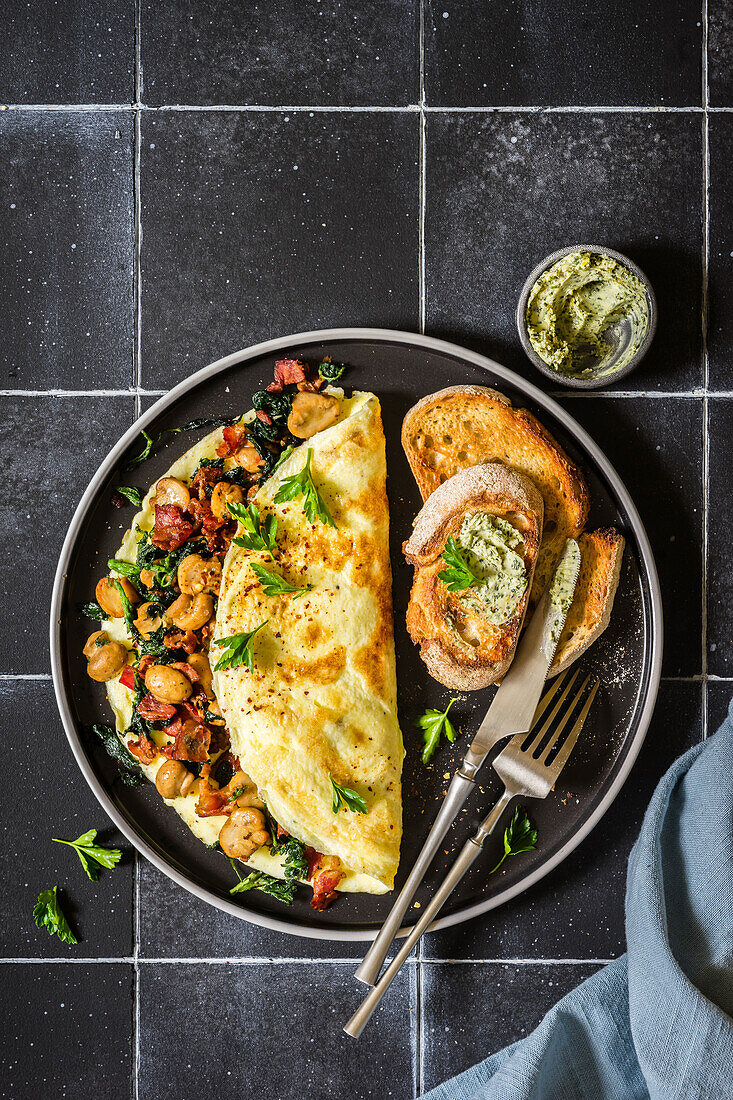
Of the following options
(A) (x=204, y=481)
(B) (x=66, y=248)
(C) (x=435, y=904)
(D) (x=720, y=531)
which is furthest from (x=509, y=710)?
(B) (x=66, y=248)

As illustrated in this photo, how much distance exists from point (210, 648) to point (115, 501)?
573mm

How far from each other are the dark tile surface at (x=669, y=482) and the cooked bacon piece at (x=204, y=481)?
1.15 m

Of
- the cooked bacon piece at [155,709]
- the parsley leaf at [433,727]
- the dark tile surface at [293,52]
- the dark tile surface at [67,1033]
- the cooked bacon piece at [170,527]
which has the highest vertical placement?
the dark tile surface at [293,52]

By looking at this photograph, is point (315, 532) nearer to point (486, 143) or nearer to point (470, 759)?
point (470, 759)

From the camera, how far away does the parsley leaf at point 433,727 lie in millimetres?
2324

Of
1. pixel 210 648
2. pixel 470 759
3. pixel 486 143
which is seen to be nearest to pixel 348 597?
pixel 210 648

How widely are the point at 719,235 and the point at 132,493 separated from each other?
2.10 meters

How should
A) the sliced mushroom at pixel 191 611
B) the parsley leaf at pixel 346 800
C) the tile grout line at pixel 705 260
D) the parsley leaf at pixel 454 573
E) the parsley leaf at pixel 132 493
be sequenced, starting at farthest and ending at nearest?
the tile grout line at pixel 705 260 → the parsley leaf at pixel 132 493 → the sliced mushroom at pixel 191 611 → the parsley leaf at pixel 346 800 → the parsley leaf at pixel 454 573

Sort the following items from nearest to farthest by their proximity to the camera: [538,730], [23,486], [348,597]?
[348,597]
[538,730]
[23,486]

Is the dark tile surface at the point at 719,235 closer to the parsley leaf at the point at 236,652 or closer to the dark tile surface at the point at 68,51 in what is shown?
the parsley leaf at the point at 236,652

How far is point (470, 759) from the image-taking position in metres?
2.26

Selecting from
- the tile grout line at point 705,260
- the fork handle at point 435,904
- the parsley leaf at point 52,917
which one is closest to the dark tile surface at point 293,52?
the tile grout line at point 705,260

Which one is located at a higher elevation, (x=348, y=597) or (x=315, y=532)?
(x=315, y=532)

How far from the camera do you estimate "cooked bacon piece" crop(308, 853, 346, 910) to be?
2.28 meters
